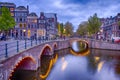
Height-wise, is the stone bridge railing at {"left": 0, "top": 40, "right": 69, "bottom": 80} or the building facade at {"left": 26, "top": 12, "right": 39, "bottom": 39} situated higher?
the building facade at {"left": 26, "top": 12, "right": 39, "bottom": 39}

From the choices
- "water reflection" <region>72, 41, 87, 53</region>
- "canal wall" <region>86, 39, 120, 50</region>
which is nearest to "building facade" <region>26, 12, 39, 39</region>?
"water reflection" <region>72, 41, 87, 53</region>

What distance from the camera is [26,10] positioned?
2916 inches

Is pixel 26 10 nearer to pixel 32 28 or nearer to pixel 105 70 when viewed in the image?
pixel 32 28

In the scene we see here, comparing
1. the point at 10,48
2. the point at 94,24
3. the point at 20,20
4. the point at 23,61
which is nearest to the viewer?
the point at 10,48

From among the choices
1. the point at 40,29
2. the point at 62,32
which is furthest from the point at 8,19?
the point at 62,32

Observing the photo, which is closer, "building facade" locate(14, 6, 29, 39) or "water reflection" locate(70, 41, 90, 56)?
"water reflection" locate(70, 41, 90, 56)

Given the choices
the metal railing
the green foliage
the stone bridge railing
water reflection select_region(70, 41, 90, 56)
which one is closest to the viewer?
the stone bridge railing

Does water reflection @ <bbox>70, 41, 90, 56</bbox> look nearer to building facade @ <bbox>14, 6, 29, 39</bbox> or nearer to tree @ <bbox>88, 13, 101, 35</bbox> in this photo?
tree @ <bbox>88, 13, 101, 35</bbox>

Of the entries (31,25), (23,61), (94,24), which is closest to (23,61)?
(23,61)

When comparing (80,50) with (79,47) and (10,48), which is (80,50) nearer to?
(79,47)

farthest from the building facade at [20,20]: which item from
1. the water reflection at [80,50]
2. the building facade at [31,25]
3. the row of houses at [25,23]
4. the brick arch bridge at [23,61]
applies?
the brick arch bridge at [23,61]

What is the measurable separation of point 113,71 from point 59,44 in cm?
3272

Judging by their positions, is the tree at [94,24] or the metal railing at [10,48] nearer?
the metal railing at [10,48]

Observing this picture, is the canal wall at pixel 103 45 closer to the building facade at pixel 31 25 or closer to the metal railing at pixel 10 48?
the building facade at pixel 31 25
